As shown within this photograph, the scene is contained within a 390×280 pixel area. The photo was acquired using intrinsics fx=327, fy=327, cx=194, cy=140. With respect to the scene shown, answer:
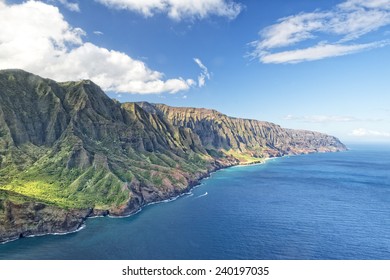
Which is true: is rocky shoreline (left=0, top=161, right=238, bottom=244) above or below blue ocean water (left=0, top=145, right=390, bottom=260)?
above

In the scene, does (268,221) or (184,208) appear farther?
(184,208)

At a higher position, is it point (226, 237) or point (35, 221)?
point (35, 221)

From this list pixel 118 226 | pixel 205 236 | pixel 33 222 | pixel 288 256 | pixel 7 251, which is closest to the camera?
pixel 288 256

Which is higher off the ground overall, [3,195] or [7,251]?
[3,195]

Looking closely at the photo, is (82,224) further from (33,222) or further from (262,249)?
(262,249)

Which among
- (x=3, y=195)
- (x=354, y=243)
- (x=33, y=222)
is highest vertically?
(x=3, y=195)

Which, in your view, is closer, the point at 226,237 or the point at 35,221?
the point at 226,237

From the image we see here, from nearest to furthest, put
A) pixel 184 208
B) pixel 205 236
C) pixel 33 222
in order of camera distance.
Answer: pixel 205 236 → pixel 33 222 → pixel 184 208

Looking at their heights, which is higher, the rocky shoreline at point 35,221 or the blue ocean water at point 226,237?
the rocky shoreline at point 35,221

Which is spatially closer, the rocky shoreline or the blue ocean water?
the blue ocean water

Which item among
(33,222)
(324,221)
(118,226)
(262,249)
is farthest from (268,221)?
(33,222)

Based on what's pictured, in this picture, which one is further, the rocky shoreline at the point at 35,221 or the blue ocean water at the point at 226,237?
the rocky shoreline at the point at 35,221
